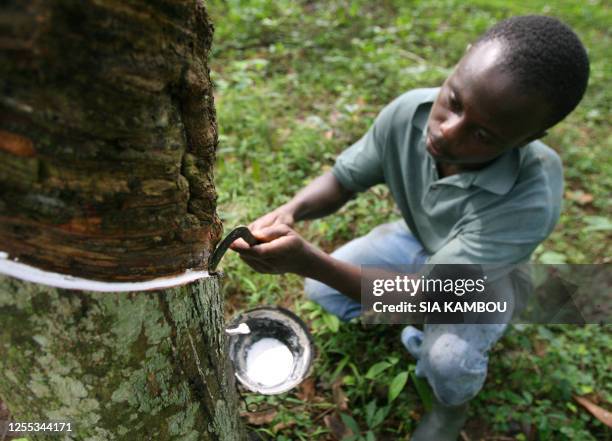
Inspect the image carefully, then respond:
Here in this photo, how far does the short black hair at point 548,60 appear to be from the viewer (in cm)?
140

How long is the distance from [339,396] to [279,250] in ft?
2.91

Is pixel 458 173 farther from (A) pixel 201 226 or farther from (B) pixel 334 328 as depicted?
(A) pixel 201 226

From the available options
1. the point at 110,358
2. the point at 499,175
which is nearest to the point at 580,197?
the point at 499,175

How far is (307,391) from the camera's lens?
202cm

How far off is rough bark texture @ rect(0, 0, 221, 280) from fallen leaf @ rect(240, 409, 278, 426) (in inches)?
43.4

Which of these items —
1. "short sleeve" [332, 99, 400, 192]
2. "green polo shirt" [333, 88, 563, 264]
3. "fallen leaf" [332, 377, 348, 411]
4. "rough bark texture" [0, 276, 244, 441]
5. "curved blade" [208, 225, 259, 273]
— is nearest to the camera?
"rough bark texture" [0, 276, 244, 441]

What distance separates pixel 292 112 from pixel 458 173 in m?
2.03

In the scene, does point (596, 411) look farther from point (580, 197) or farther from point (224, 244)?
point (224, 244)

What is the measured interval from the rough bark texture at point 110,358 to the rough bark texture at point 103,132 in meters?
0.07

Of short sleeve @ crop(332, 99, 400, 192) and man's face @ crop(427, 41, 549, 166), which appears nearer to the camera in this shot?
man's face @ crop(427, 41, 549, 166)

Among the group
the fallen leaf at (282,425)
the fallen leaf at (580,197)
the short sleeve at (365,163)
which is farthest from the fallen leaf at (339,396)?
the fallen leaf at (580,197)

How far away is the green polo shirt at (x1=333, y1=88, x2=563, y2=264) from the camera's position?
5.65 ft

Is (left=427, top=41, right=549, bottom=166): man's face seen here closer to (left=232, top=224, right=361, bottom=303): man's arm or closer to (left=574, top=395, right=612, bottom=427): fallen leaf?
(left=232, top=224, right=361, bottom=303): man's arm

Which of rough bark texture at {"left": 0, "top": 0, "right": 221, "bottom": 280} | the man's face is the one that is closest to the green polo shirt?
the man's face
